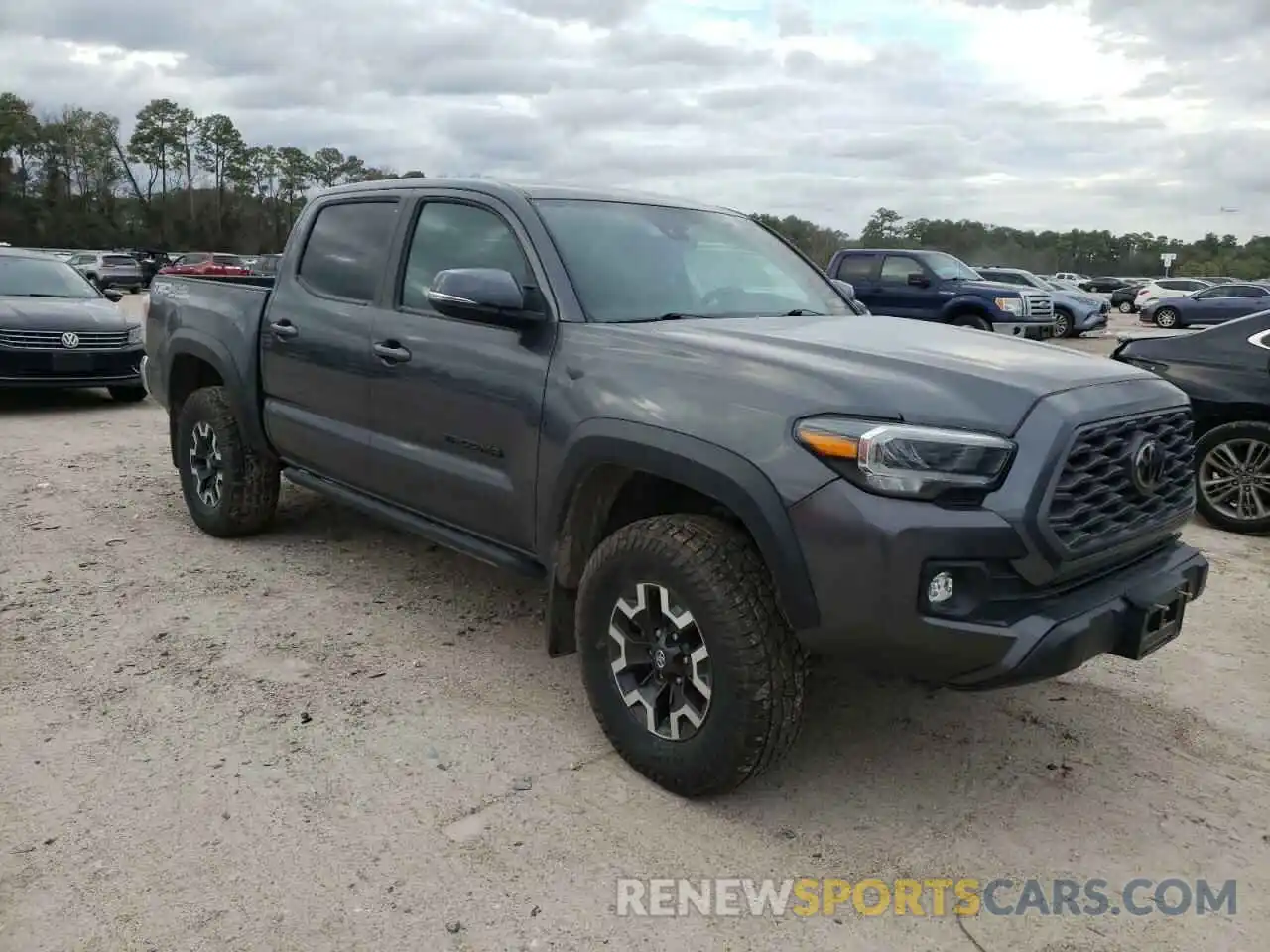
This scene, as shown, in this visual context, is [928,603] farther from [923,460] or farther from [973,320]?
[973,320]

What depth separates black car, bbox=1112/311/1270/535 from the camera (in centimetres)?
642

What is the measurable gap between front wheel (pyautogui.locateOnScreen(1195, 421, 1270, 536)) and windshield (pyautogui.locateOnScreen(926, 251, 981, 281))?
10319 mm

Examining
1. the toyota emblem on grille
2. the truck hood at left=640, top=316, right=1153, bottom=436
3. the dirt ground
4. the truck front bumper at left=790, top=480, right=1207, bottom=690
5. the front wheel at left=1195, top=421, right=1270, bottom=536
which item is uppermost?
the truck hood at left=640, top=316, right=1153, bottom=436

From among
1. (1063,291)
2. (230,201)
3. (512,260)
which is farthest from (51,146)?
(512,260)

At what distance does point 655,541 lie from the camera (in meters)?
3.02

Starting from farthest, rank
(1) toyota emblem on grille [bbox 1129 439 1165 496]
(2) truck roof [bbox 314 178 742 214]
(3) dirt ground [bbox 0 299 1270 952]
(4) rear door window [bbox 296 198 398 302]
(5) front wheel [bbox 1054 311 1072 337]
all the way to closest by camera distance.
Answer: (5) front wheel [bbox 1054 311 1072 337] < (4) rear door window [bbox 296 198 398 302] < (2) truck roof [bbox 314 178 742 214] < (1) toyota emblem on grille [bbox 1129 439 1165 496] < (3) dirt ground [bbox 0 299 1270 952]

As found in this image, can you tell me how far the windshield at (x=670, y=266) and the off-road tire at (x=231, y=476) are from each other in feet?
8.03

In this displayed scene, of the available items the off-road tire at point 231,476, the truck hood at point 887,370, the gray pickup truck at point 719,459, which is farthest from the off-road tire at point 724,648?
the off-road tire at point 231,476

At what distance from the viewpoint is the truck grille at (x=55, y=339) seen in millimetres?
9648

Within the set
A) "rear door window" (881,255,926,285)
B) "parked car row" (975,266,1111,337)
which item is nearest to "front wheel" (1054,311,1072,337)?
"parked car row" (975,266,1111,337)

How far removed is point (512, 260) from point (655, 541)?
4.55 feet

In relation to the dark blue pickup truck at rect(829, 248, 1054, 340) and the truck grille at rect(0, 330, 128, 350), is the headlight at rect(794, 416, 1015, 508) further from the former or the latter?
the dark blue pickup truck at rect(829, 248, 1054, 340)

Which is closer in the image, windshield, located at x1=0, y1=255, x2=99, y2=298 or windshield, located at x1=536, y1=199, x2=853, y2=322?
windshield, located at x1=536, y1=199, x2=853, y2=322

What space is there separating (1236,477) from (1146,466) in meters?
4.30
